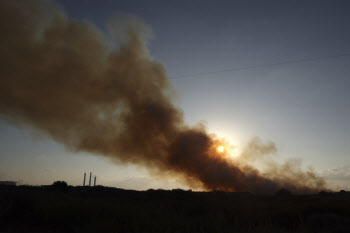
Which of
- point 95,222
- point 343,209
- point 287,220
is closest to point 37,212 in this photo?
point 95,222

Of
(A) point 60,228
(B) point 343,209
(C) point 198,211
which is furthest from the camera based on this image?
(C) point 198,211

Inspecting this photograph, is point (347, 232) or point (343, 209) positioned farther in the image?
point (343, 209)

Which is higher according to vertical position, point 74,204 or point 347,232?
point 74,204

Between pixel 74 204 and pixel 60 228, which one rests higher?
pixel 74 204

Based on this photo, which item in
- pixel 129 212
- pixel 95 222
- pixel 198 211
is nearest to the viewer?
pixel 95 222

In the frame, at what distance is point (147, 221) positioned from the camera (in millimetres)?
10883

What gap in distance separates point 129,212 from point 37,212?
4.80 m

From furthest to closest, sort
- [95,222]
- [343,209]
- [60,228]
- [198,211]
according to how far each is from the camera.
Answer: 1. [198,211]
2. [343,209]
3. [60,228]
4. [95,222]

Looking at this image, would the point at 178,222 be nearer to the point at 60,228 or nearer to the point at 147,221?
the point at 147,221

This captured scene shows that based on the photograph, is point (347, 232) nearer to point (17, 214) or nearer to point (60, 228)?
point (60, 228)

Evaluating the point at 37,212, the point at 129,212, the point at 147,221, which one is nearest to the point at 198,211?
the point at 129,212

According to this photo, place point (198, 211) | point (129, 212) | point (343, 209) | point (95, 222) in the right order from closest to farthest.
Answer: point (95, 222) < point (129, 212) < point (343, 209) < point (198, 211)

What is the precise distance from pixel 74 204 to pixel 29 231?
2894 mm

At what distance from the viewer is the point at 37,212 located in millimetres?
12773
